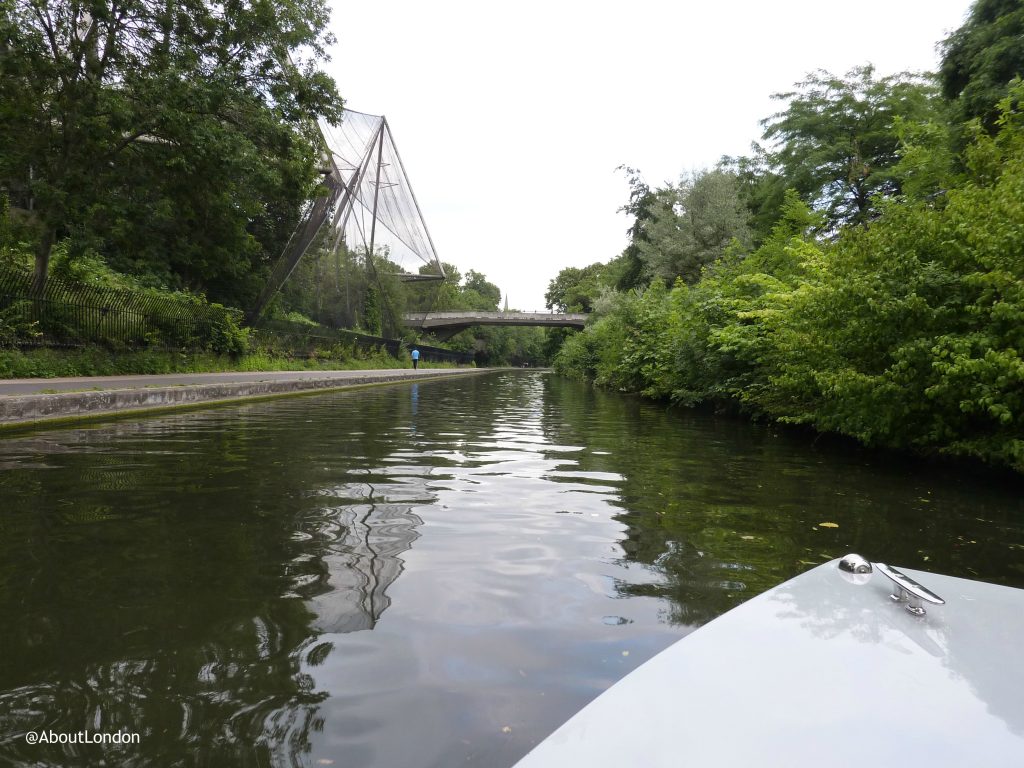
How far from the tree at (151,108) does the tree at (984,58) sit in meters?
15.3

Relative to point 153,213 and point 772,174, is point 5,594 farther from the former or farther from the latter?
point 772,174

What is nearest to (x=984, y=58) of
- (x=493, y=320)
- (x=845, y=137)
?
(x=845, y=137)

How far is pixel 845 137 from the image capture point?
77.8 feet

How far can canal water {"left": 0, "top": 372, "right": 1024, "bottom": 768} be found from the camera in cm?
175

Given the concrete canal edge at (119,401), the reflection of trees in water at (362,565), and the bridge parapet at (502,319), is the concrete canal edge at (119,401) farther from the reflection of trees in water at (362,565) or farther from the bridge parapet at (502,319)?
the bridge parapet at (502,319)

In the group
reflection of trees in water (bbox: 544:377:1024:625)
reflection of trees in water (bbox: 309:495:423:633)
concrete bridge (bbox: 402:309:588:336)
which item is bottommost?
reflection of trees in water (bbox: 544:377:1024:625)

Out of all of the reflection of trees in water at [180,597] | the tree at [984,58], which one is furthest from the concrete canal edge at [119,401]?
the tree at [984,58]

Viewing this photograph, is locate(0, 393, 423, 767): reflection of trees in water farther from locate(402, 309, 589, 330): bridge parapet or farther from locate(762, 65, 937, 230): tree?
locate(402, 309, 589, 330): bridge parapet

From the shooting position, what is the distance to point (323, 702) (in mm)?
1841

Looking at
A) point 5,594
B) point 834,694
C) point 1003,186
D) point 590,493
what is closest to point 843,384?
point 1003,186

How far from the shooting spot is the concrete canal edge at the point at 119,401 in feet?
24.6

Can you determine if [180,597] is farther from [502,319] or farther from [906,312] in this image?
[502,319]

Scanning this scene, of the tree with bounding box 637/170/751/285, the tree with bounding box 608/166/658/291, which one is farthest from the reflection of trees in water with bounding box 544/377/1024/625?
the tree with bounding box 608/166/658/291

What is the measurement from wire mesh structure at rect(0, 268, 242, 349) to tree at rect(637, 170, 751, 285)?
18.5 meters
